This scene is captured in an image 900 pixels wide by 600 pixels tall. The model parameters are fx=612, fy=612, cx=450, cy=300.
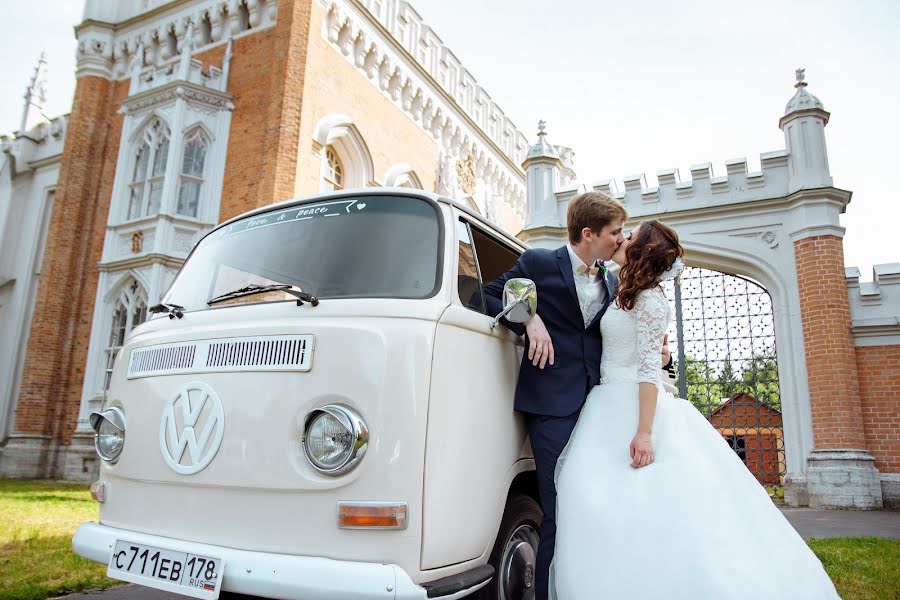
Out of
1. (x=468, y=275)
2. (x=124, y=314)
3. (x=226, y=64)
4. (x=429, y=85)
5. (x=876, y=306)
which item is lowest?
(x=468, y=275)

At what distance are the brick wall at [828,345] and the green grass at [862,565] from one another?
4.37 metres

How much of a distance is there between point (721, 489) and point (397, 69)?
17239 mm

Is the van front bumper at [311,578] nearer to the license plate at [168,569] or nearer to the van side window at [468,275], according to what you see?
the license plate at [168,569]

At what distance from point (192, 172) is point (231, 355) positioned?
1340 centimetres

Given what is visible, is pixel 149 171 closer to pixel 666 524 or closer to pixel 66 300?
pixel 66 300

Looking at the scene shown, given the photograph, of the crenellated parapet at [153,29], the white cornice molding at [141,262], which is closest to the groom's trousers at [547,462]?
the white cornice molding at [141,262]

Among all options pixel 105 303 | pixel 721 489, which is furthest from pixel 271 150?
pixel 721 489

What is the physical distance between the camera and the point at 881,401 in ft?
32.3

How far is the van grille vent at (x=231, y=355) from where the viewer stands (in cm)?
234

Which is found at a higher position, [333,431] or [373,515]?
[333,431]

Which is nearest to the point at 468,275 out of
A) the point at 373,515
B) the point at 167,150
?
the point at 373,515

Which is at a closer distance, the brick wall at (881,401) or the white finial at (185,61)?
the brick wall at (881,401)

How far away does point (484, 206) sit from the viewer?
2334 cm


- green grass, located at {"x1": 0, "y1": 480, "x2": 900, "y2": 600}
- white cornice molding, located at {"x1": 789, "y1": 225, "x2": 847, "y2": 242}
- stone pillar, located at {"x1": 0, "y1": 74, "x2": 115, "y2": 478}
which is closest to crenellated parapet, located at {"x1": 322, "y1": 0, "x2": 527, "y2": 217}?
stone pillar, located at {"x1": 0, "y1": 74, "x2": 115, "y2": 478}
